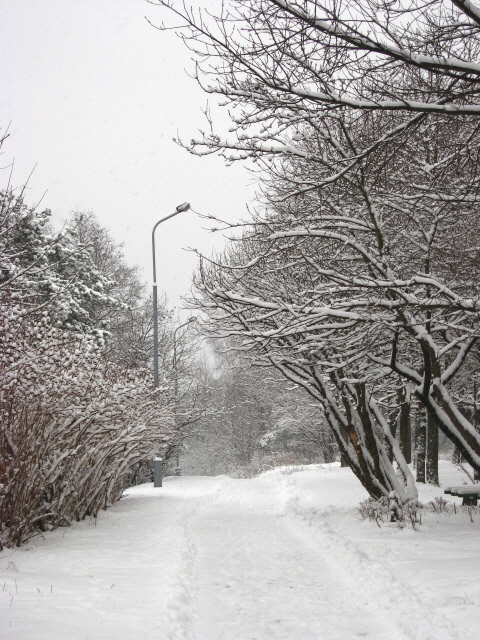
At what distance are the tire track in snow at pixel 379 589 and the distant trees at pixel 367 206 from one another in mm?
1877

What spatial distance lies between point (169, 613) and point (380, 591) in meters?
1.95

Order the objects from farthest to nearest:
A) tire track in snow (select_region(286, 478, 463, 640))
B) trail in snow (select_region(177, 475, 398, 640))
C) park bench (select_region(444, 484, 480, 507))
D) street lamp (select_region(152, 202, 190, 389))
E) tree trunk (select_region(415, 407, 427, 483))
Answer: tree trunk (select_region(415, 407, 427, 483)) → street lamp (select_region(152, 202, 190, 389)) → park bench (select_region(444, 484, 480, 507)) → trail in snow (select_region(177, 475, 398, 640)) → tire track in snow (select_region(286, 478, 463, 640))

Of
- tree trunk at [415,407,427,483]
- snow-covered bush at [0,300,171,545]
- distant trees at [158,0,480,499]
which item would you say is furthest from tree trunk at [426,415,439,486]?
snow-covered bush at [0,300,171,545]

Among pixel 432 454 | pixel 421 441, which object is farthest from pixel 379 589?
pixel 432 454

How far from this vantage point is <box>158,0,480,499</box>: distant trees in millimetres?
4840

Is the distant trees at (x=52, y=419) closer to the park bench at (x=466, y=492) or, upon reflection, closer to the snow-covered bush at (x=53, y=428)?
the snow-covered bush at (x=53, y=428)

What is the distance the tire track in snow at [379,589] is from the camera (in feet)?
14.1

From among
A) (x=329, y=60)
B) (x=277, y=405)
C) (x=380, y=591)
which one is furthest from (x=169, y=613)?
(x=277, y=405)

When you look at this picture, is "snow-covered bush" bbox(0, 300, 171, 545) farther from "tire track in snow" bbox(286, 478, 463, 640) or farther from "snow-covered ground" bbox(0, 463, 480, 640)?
"tire track in snow" bbox(286, 478, 463, 640)

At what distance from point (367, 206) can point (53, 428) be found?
5.18 m

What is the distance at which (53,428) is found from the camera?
8.12 metres

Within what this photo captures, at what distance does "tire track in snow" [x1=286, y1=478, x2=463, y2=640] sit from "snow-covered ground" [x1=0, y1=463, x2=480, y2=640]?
2 cm

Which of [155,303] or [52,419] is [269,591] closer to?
[52,419]

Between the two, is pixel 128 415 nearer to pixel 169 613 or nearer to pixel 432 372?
pixel 432 372
